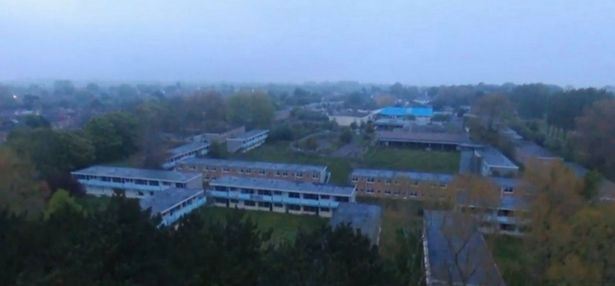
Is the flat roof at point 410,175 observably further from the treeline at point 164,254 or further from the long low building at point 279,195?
the treeline at point 164,254

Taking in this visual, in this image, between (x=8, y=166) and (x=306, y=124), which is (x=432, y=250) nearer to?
(x=8, y=166)

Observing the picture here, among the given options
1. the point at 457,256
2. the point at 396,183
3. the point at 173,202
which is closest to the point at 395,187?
the point at 396,183

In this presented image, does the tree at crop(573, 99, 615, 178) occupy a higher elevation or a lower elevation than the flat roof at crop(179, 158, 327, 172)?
higher

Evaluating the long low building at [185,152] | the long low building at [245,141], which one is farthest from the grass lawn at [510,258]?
the long low building at [245,141]

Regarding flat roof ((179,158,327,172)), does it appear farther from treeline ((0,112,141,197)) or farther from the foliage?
the foliage

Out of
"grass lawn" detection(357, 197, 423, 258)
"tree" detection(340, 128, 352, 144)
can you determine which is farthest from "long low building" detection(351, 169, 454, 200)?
"tree" detection(340, 128, 352, 144)

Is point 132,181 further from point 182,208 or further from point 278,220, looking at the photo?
point 278,220
